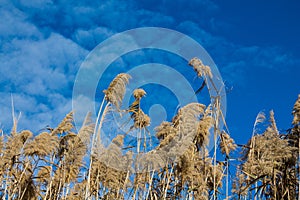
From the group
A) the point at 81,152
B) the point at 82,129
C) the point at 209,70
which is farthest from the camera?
the point at 81,152

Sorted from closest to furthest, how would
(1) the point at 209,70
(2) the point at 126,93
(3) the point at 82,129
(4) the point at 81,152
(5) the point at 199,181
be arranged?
(1) the point at 209,70
(5) the point at 199,181
(2) the point at 126,93
(3) the point at 82,129
(4) the point at 81,152

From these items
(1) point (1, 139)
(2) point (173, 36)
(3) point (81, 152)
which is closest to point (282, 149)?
(2) point (173, 36)

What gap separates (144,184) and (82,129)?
1.49m

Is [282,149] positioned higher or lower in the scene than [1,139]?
lower

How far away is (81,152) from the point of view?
7.25 metres

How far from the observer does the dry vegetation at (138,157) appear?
209 inches

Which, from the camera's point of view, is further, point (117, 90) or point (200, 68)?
point (117, 90)

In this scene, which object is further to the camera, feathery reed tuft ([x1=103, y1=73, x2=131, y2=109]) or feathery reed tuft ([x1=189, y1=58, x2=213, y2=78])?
feathery reed tuft ([x1=103, y1=73, x2=131, y2=109])

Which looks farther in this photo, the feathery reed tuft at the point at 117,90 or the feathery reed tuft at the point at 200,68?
the feathery reed tuft at the point at 117,90

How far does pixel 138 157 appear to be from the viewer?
6.16 m

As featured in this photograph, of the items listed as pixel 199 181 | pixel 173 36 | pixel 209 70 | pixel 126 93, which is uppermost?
pixel 173 36

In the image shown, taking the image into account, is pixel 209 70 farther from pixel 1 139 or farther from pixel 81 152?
pixel 1 139

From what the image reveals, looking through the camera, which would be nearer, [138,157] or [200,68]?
[200,68]

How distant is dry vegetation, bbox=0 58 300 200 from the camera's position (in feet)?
17.5
